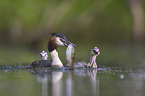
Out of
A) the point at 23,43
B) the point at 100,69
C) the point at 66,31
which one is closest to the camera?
the point at 100,69

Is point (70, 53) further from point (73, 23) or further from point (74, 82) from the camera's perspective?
point (73, 23)

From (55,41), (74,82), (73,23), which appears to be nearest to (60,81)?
(74,82)

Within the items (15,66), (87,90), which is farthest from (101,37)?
(87,90)

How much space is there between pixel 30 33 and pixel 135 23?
7870mm

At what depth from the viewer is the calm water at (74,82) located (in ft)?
26.9

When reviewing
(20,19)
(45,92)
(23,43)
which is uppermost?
(20,19)

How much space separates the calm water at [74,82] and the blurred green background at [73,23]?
47.9 ft

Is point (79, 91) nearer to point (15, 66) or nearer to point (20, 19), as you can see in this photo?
point (15, 66)

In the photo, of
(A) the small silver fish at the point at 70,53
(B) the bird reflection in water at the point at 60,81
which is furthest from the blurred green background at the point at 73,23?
(B) the bird reflection in water at the point at 60,81

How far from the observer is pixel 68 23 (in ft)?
108

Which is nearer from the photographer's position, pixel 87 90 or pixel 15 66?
pixel 87 90

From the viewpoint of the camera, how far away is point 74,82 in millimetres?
9453

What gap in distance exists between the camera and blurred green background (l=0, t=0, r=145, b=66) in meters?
30.8

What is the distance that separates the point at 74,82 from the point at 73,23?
76.7 ft
